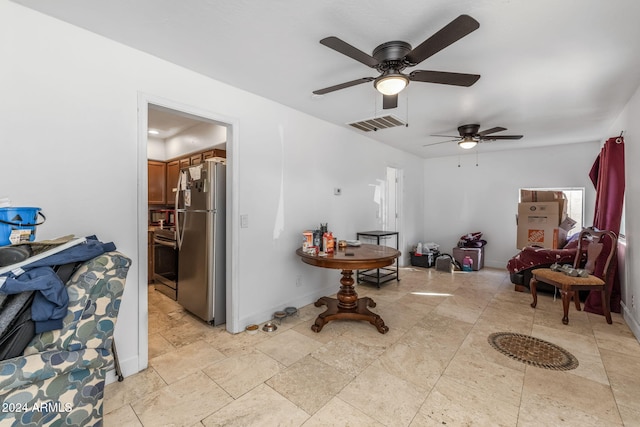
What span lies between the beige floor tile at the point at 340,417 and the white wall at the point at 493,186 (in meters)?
5.14

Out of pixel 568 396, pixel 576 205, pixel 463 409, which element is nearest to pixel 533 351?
pixel 568 396

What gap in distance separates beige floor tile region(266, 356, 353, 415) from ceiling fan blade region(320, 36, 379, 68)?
2.15 m

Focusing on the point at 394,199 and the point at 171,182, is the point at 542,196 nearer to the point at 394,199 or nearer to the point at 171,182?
the point at 394,199

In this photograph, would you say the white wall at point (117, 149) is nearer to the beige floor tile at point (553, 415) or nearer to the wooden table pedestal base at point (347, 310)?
the wooden table pedestal base at point (347, 310)

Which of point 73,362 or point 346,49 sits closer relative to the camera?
point 73,362

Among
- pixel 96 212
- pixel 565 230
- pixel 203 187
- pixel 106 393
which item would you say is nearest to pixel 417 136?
pixel 565 230

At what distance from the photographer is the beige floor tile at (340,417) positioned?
161cm

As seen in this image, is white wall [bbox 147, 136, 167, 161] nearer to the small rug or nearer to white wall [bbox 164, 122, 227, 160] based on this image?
white wall [bbox 164, 122, 227, 160]

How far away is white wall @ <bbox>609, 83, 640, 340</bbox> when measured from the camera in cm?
268

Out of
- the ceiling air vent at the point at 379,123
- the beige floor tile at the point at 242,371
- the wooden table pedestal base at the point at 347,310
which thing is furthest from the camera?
the ceiling air vent at the point at 379,123

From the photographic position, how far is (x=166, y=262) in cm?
369

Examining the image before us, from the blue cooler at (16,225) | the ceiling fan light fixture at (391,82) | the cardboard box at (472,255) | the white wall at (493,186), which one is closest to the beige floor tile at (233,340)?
the blue cooler at (16,225)

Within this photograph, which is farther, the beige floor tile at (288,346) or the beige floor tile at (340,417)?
the beige floor tile at (288,346)

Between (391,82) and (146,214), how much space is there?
2.05m
